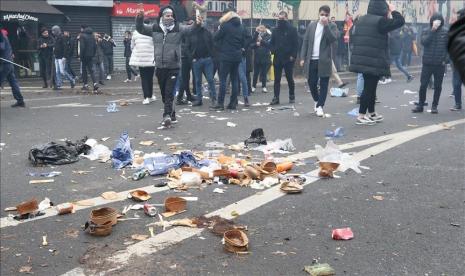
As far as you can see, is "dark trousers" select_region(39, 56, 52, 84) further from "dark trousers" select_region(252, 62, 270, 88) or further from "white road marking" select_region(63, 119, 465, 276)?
"white road marking" select_region(63, 119, 465, 276)

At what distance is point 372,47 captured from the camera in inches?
335

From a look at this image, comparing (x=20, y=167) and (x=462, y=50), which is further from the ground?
(x=462, y=50)

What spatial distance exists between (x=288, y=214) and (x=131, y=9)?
19489mm

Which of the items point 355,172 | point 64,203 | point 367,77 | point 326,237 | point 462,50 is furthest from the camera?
point 367,77

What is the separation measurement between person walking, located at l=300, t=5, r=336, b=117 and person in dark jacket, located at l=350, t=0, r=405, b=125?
759mm

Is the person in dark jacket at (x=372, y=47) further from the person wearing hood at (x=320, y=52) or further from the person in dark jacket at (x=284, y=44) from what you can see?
the person in dark jacket at (x=284, y=44)

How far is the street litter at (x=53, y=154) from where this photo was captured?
6276mm

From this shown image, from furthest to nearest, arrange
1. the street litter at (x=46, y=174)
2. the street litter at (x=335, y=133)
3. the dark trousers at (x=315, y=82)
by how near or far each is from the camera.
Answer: the dark trousers at (x=315, y=82) < the street litter at (x=335, y=133) < the street litter at (x=46, y=174)

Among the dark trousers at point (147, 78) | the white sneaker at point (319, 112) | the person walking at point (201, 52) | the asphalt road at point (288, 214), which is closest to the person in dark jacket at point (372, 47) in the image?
the asphalt road at point (288, 214)

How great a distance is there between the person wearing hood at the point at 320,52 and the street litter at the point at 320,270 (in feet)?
20.9

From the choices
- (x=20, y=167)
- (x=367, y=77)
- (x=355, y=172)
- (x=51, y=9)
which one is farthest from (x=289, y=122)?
(x=51, y=9)

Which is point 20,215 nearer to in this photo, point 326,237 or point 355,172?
point 326,237

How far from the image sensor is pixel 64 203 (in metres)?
4.81

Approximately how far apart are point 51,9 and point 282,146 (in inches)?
620
